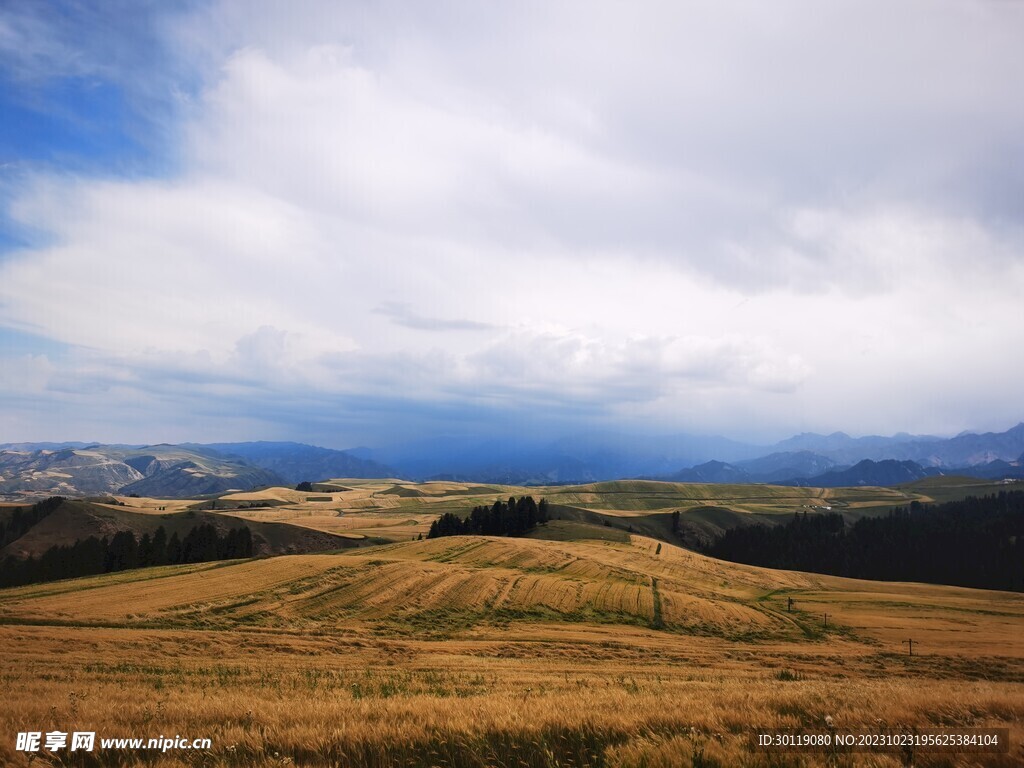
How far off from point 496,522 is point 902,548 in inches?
4572

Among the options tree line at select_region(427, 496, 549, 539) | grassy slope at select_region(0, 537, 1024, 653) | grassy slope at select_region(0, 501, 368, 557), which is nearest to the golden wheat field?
grassy slope at select_region(0, 537, 1024, 653)

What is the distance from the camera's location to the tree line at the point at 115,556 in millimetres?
88812

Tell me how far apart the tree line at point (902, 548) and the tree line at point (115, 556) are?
131568 mm

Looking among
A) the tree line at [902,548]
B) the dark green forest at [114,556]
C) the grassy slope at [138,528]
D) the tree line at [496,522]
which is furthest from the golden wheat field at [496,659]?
the grassy slope at [138,528]

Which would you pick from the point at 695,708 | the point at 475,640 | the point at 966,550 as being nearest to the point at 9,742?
the point at 695,708

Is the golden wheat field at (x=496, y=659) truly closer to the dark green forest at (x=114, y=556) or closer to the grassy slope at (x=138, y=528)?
the dark green forest at (x=114, y=556)

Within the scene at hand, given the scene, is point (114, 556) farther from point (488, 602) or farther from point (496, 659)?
point (496, 659)

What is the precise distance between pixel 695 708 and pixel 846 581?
10118cm

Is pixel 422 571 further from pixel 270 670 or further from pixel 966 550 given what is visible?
pixel 966 550

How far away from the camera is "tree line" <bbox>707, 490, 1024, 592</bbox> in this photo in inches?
5162

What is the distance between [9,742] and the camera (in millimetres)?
7570

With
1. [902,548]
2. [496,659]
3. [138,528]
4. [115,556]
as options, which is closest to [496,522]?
[115,556]

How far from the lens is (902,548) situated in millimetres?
146500

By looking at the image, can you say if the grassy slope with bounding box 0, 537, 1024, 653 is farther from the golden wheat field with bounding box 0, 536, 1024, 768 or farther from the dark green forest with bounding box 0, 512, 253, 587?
the dark green forest with bounding box 0, 512, 253, 587
